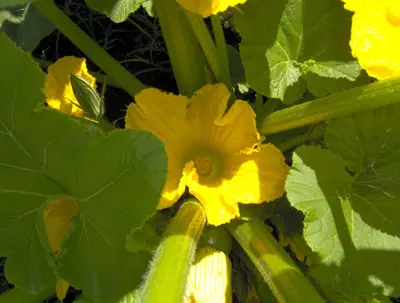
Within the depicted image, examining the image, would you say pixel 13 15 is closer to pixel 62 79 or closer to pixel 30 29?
pixel 30 29

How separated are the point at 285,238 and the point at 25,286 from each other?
67 cm

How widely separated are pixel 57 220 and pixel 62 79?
Answer: 0.40 meters

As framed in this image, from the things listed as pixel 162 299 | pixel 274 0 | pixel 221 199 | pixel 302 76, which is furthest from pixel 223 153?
pixel 162 299

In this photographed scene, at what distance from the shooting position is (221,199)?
1449 millimetres

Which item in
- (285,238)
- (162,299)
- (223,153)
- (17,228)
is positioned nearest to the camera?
(162,299)

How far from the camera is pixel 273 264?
1.40m

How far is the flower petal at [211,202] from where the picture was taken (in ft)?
4.67

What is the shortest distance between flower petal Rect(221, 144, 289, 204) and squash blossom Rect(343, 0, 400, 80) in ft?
1.01

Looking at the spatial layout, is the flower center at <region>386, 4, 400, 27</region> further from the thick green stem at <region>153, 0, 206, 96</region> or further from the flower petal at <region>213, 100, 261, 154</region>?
the thick green stem at <region>153, 0, 206, 96</region>

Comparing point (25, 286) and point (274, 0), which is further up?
point (274, 0)

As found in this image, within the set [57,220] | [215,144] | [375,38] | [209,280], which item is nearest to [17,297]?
A: [57,220]

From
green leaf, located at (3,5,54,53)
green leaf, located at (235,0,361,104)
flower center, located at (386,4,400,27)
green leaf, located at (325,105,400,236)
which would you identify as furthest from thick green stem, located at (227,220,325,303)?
green leaf, located at (3,5,54,53)

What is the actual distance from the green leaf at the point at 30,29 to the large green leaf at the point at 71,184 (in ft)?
2.15

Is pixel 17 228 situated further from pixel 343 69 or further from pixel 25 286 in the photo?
pixel 343 69
